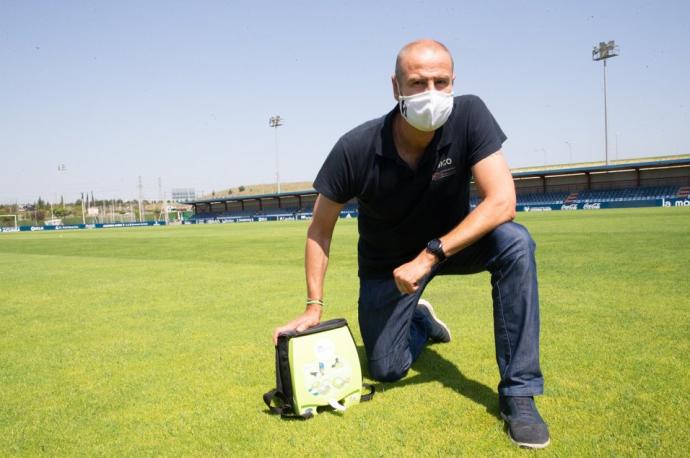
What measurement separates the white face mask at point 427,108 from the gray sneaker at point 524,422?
1501 millimetres

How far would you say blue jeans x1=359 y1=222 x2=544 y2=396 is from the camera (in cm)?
269

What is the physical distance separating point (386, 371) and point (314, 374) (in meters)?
0.54

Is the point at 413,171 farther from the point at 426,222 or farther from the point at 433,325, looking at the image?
the point at 433,325

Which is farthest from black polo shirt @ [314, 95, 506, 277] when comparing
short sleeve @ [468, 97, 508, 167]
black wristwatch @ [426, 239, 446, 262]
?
black wristwatch @ [426, 239, 446, 262]

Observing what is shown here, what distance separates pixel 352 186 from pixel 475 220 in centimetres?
81

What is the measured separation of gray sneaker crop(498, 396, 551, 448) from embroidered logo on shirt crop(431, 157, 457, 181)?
1.29 m

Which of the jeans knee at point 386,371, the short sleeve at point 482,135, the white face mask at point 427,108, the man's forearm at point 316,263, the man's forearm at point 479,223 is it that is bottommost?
the jeans knee at point 386,371

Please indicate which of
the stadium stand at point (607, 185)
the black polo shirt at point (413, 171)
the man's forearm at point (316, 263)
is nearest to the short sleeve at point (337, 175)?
the black polo shirt at point (413, 171)

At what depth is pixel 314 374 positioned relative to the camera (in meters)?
3.01

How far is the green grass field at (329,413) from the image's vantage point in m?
2.49

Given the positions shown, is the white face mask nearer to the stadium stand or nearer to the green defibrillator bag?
the green defibrillator bag

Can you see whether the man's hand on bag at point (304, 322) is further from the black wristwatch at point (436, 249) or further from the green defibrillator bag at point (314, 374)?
the black wristwatch at point (436, 249)

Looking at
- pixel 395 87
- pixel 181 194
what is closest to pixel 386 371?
pixel 395 87

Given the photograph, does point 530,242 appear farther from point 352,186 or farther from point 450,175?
point 352,186
